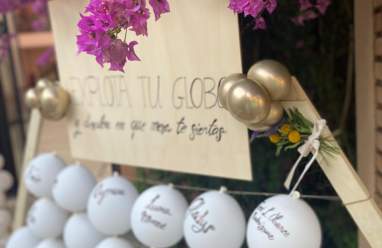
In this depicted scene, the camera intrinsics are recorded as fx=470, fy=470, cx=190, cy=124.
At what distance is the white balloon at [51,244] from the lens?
1331 millimetres

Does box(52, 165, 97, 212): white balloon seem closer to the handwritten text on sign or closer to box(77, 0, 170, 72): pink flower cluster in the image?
the handwritten text on sign

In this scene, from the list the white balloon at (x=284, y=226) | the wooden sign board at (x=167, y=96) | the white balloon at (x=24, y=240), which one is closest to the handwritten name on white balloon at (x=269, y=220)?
the white balloon at (x=284, y=226)

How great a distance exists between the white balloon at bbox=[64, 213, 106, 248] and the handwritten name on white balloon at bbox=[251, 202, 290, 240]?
529 mm

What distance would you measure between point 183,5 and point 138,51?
6.6 inches

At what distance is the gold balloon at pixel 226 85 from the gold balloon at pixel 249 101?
0.01 metres

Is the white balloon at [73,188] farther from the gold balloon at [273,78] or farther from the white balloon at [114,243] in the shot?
the gold balloon at [273,78]

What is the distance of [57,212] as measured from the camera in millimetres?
Answer: 1336

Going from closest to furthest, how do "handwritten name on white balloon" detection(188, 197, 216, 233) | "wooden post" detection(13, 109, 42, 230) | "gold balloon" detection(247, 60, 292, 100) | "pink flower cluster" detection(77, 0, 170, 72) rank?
"pink flower cluster" detection(77, 0, 170, 72)
"gold balloon" detection(247, 60, 292, 100)
"handwritten name on white balloon" detection(188, 197, 216, 233)
"wooden post" detection(13, 109, 42, 230)

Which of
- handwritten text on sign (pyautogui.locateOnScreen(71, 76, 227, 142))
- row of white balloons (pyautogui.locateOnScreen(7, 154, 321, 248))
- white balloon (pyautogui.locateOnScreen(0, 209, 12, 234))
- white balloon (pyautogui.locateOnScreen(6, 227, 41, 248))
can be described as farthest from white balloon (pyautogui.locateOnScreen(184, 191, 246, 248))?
white balloon (pyautogui.locateOnScreen(0, 209, 12, 234))

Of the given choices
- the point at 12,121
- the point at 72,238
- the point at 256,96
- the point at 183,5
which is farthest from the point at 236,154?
the point at 12,121

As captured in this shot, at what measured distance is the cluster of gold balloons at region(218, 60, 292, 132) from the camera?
32.7 inches

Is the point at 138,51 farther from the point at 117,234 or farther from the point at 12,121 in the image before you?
the point at 12,121

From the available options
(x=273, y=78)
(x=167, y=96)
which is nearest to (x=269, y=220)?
(x=273, y=78)

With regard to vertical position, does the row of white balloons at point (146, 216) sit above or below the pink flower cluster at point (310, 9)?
below
